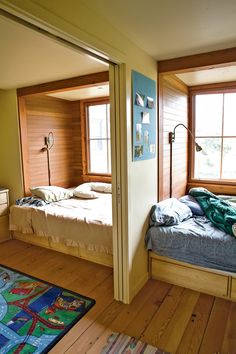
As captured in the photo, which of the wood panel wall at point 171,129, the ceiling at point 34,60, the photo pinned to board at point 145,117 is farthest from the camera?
the wood panel wall at point 171,129

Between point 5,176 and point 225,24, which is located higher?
point 225,24

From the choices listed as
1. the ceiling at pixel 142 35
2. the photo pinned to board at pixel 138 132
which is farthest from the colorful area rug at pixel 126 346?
the ceiling at pixel 142 35

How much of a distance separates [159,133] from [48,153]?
92.2 inches

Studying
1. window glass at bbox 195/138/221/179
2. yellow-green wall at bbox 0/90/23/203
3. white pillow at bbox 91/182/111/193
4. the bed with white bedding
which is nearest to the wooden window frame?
white pillow at bbox 91/182/111/193

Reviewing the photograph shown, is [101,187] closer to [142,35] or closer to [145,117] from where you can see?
[145,117]

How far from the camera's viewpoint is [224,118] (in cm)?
380

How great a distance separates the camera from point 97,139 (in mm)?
4746

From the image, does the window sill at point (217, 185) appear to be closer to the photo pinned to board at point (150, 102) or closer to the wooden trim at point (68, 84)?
the photo pinned to board at point (150, 102)

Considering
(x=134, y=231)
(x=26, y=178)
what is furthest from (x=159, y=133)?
(x=26, y=178)

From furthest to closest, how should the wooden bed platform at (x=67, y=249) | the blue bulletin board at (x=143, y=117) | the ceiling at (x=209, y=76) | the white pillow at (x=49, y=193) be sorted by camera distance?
the white pillow at (x=49, y=193), the ceiling at (x=209, y=76), the wooden bed platform at (x=67, y=249), the blue bulletin board at (x=143, y=117)

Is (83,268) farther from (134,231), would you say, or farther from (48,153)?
(48,153)

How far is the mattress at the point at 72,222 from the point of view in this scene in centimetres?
286

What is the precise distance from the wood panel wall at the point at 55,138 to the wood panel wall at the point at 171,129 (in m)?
2.07

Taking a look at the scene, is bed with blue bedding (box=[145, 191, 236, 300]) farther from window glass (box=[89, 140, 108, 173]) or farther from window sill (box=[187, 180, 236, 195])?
window glass (box=[89, 140, 108, 173])
